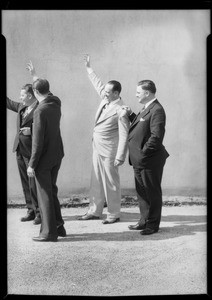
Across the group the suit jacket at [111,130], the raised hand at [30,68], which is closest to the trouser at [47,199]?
the suit jacket at [111,130]

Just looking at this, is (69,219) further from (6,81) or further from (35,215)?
(6,81)

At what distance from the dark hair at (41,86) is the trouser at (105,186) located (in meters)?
0.91

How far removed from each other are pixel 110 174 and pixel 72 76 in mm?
1131

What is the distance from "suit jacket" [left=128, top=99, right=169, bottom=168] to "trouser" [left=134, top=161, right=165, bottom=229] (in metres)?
0.08

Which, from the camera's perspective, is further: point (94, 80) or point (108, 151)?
point (108, 151)

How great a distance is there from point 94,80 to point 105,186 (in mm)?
1152

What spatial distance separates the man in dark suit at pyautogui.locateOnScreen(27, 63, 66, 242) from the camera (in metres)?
6.21

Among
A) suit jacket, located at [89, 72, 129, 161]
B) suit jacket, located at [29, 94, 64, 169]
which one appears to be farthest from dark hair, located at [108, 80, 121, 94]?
suit jacket, located at [29, 94, 64, 169]

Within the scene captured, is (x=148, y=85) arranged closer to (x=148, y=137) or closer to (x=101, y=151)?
(x=148, y=137)

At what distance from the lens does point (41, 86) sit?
631 centimetres

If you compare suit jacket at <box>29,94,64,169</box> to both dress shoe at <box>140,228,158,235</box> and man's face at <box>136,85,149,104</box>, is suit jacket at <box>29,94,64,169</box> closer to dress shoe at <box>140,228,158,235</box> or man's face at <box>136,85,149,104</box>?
man's face at <box>136,85,149,104</box>

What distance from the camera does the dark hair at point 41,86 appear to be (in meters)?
6.31

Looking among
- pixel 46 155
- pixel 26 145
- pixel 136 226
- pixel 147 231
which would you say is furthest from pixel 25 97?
pixel 147 231
